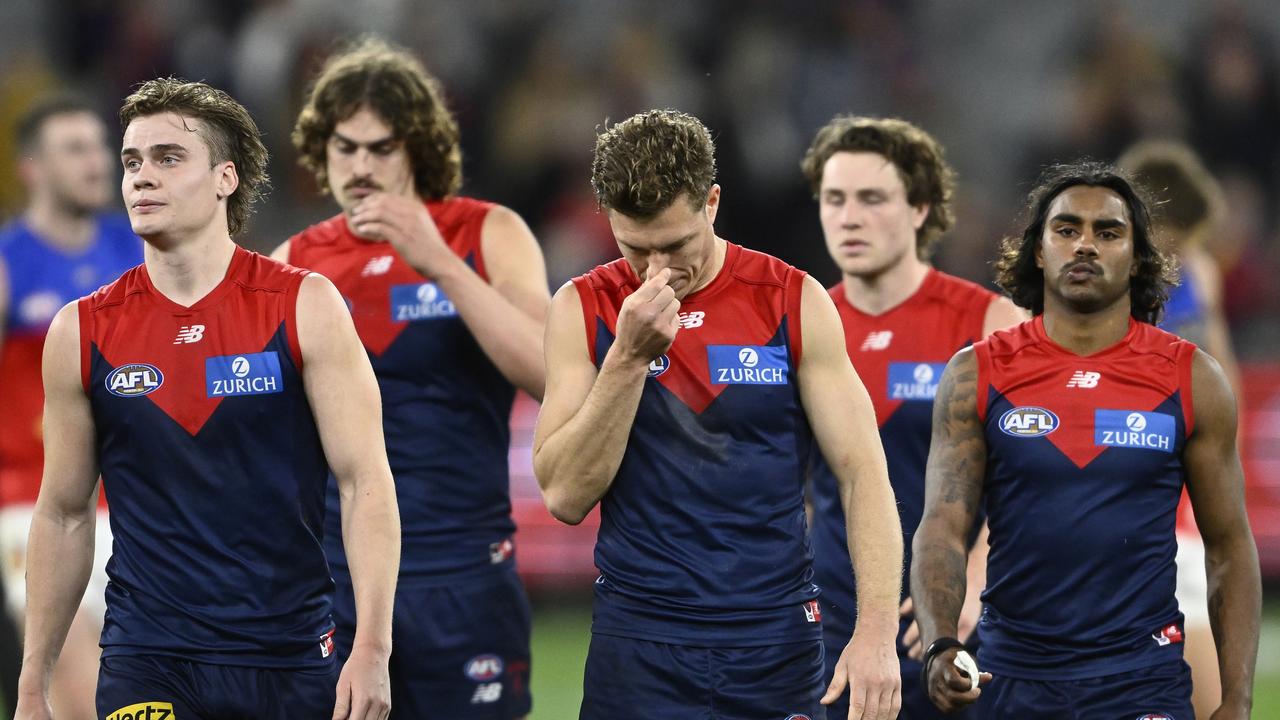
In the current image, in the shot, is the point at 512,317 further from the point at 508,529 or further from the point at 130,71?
the point at 130,71

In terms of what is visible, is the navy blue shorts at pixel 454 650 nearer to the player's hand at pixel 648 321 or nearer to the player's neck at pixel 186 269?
the player's neck at pixel 186 269

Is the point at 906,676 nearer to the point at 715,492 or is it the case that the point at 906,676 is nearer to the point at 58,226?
the point at 715,492

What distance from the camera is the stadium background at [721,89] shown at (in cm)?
1424

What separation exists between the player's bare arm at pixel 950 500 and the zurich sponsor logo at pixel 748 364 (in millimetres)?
716

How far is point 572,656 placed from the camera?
38.7 ft

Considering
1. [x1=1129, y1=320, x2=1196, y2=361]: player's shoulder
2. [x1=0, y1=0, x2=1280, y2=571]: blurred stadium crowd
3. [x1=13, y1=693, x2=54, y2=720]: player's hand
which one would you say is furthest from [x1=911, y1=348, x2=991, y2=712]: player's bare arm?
[x1=0, y1=0, x2=1280, y2=571]: blurred stadium crowd

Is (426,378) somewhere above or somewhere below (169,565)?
above

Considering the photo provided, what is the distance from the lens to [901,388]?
6750 millimetres

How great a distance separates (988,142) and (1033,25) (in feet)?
4.42

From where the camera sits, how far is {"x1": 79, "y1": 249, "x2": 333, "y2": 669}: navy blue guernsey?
5.07 m

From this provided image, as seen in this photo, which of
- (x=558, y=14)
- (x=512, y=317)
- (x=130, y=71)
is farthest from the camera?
(x=558, y=14)

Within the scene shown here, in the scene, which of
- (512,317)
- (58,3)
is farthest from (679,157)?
(58,3)

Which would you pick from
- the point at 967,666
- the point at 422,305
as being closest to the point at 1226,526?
the point at 967,666

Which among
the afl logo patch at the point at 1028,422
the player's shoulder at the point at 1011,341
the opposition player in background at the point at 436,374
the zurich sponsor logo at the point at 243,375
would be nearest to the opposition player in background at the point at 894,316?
the player's shoulder at the point at 1011,341
